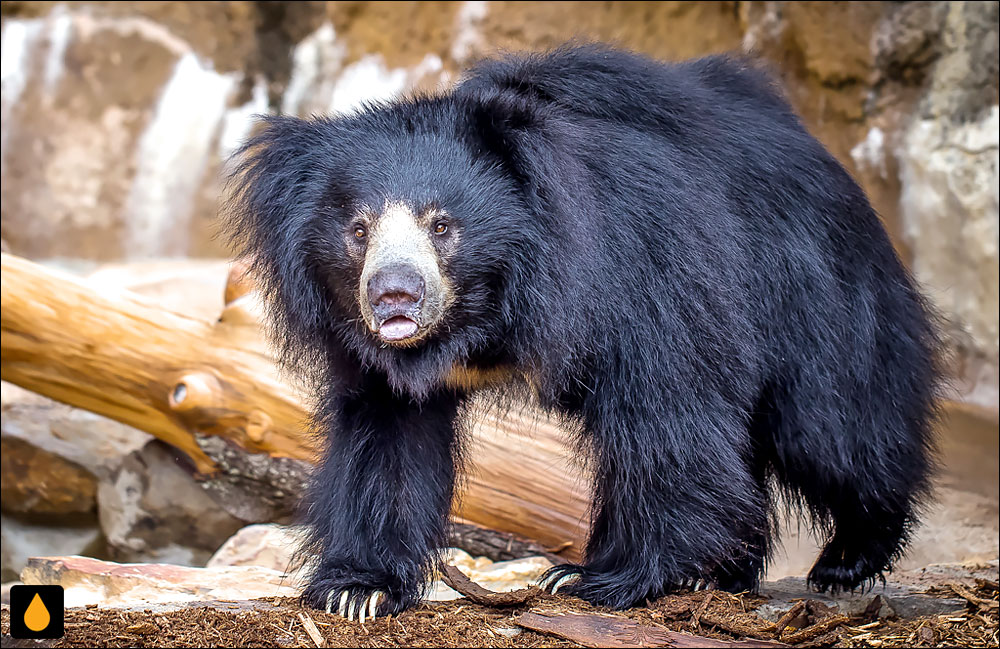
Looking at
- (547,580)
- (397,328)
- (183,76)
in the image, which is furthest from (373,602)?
(183,76)

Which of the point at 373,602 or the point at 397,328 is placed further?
the point at 373,602

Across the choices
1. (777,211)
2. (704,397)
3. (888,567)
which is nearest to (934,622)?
(888,567)

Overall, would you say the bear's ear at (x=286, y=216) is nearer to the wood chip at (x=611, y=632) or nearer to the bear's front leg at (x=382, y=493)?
the bear's front leg at (x=382, y=493)

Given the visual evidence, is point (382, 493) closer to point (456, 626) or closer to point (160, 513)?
point (456, 626)

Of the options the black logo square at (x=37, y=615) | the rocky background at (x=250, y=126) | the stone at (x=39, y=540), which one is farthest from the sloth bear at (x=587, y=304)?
the stone at (x=39, y=540)

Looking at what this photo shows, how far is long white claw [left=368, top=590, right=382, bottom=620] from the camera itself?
301 cm

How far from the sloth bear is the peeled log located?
1.64 m

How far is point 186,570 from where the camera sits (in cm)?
398

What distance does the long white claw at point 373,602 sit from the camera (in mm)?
3012

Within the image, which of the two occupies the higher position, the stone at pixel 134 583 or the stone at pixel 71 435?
the stone at pixel 134 583

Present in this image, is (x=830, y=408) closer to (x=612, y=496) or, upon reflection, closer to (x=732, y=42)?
(x=612, y=496)

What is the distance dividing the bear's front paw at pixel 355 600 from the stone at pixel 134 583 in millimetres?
491

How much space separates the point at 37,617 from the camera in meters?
2.66

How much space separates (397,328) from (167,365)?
2.65m
